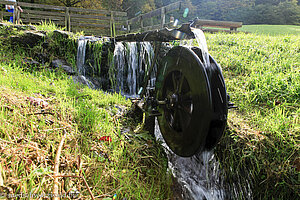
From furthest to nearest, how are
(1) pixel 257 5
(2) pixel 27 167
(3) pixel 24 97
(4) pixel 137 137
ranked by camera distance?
(1) pixel 257 5
(4) pixel 137 137
(3) pixel 24 97
(2) pixel 27 167

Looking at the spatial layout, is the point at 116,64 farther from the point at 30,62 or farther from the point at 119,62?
the point at 30,62

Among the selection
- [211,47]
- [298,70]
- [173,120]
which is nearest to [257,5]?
[211,47]

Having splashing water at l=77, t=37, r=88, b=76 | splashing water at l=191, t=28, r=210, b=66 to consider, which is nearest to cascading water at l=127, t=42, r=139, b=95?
splashing water at l=77, t=37, r=88, b=76

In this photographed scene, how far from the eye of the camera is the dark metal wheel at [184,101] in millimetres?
1892

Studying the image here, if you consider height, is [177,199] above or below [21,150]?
below

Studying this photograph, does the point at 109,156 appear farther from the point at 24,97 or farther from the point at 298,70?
the point at 298,70

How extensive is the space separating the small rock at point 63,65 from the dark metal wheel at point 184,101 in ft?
11.6

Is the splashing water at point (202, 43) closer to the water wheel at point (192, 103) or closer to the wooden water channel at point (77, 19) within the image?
the water wheel at point (192, 103)

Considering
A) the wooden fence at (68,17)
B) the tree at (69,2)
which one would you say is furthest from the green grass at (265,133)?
the tree at (69,2)

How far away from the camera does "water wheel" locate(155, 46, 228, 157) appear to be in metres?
1.88

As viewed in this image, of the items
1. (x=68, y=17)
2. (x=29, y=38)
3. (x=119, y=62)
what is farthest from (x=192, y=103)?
(x=68, y=17)

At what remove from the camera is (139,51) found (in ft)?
19.0

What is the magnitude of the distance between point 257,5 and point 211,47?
33305 millimetres

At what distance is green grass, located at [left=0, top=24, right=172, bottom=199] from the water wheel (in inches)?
19.6
